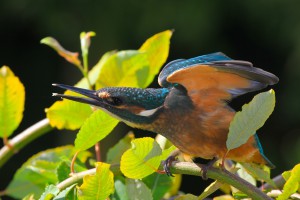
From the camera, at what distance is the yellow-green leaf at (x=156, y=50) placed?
1.09 metres

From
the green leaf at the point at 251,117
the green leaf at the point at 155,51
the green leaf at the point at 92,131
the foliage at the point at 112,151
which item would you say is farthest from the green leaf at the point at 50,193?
the green leaf at the point at 155,51

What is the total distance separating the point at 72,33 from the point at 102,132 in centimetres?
553

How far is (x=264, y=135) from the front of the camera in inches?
249

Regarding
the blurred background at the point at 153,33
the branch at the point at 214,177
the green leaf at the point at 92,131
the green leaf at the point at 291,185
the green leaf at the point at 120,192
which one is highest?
the green leaf at the point at 92,131

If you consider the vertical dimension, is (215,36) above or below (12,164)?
above

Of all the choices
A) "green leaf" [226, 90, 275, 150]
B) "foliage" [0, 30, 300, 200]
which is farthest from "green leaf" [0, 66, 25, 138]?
"green leaf" [226, 90, 275, 150]

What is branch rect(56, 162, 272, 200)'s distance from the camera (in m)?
0.77

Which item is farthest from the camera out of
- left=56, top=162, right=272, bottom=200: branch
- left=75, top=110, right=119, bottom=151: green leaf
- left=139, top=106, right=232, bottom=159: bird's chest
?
left=139, top=106, right=232, bottom=159: bird's chest

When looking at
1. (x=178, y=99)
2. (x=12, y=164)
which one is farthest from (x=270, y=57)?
(x=178, y=99)

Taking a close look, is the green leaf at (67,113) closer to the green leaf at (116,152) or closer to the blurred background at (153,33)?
the green leaf at (116,152)

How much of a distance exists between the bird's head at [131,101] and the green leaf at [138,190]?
207 mm

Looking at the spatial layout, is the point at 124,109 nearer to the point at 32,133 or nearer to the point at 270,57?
the point at 32,133

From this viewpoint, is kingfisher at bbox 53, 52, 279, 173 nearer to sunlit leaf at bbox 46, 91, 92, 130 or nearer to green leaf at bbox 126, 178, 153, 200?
sunlit leaf at bbox 46, 91, 92, 130

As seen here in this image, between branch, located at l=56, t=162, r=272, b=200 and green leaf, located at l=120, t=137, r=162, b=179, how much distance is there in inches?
1.2
